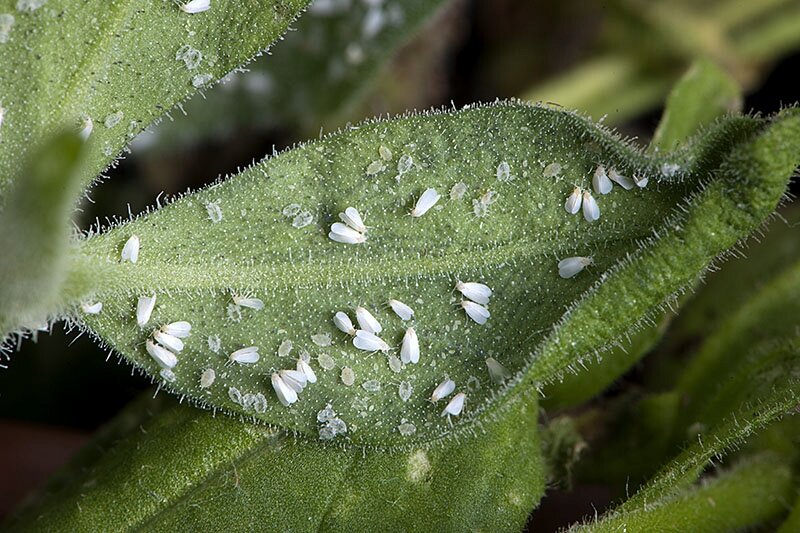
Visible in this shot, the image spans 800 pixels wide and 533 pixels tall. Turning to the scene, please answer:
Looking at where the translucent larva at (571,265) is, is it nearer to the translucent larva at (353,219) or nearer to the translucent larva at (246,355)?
the translucent larva at (353,219)

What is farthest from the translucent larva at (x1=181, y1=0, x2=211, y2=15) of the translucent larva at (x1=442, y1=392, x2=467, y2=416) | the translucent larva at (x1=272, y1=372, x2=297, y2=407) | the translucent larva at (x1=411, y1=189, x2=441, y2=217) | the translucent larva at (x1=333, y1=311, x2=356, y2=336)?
the translucent larva at (x1=442, y1=392, x2=467, y2=416)

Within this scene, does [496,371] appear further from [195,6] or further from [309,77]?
[309,77]

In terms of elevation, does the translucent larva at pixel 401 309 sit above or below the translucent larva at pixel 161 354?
above

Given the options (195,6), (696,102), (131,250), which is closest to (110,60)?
(195,6)

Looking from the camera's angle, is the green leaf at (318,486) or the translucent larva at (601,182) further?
the green leaf at (318,486)

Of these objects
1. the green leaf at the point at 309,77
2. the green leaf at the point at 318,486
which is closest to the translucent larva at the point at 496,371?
the green leaf at the point at 318,486

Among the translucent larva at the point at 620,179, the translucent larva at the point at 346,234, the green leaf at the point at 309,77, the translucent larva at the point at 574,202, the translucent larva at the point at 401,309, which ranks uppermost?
the translucent larva at the point at 620,179
